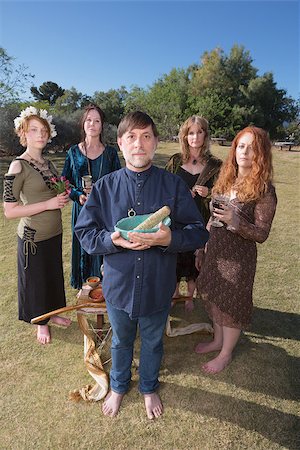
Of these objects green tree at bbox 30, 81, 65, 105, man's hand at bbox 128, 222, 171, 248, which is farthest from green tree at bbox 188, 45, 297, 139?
man's hand at bbox 128, 222, 171, 248

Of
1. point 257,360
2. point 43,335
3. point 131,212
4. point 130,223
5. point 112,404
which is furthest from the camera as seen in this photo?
point 43,335

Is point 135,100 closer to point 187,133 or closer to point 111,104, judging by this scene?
point 111,104

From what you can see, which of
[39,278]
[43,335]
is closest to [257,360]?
[43,335]

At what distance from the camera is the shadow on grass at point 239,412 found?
8.88 feet

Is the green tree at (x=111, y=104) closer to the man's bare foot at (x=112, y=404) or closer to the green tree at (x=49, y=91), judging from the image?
the green tree at (x=49, y=91)

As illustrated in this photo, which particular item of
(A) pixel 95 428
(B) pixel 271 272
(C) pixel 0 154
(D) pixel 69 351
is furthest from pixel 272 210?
(C) pixel 0 154

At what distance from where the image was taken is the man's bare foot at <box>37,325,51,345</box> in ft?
12.6

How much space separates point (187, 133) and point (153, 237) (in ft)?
7.25

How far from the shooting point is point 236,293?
3.04m

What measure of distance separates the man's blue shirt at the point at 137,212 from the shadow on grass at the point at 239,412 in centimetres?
124

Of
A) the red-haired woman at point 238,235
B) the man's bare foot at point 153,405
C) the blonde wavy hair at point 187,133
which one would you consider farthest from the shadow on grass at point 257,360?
the blonde wavy hair at point 187,133

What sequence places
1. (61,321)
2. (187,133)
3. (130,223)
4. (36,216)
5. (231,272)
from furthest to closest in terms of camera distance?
1. (61,321)
2. (187,133)
3. (36,216)
4. (231,272)
5. (130,223)

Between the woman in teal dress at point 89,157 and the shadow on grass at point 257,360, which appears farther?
the woman in teal dress at point 89,157

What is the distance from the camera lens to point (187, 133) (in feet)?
12.4
